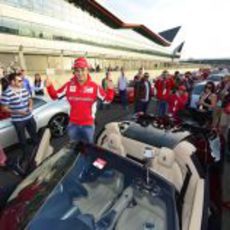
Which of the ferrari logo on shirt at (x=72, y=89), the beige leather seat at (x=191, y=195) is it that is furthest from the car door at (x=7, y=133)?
the beige leather seat at (x=191, y=195)

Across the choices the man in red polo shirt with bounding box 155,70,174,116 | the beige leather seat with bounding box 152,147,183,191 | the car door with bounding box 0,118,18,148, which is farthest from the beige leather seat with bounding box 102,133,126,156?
the man in red polo shirt with bounding box 155,70,174,116

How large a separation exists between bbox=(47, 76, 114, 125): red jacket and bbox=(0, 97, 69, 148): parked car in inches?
97.2

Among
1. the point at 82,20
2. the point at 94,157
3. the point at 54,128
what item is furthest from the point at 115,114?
the point at 82,20

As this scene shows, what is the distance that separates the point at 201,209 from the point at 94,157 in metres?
0.97

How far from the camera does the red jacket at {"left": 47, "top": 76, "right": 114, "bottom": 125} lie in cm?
414

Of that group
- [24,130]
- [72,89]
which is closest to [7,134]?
[24,130]

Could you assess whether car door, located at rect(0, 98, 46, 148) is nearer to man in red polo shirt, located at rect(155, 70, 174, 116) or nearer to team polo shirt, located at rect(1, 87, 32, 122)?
team polo shirt, located at rect(1, 87, 32, 122)

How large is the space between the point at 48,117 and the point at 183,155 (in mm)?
5120

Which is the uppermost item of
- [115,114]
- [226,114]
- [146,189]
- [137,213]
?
[146,189]

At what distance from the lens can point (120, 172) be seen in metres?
2.30

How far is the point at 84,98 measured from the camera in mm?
4156

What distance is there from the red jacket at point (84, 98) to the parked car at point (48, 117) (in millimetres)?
2469

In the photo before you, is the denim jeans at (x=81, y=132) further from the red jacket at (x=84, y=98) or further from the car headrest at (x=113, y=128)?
the car headrest at (x=113, y=128)

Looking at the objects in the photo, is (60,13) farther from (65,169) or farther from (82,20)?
(65,169)
